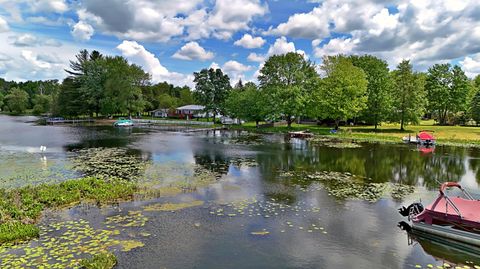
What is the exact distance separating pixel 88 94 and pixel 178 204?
9360 centimetres

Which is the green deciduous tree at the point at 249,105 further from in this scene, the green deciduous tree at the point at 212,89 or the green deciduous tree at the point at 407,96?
the green deciduous tree at the point at 407,96

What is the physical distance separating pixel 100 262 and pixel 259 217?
25.9ft

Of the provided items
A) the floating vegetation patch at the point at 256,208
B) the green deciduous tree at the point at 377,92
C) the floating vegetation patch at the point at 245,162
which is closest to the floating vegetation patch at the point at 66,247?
the floating vegetation patch at the point at 256,208

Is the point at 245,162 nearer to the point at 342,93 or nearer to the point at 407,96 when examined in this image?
the point at 342,93

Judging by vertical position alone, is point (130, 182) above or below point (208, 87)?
below

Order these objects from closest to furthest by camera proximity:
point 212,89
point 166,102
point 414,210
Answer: point 414,210 → point 212,89 → point 166,102

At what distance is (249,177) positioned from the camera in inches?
1022

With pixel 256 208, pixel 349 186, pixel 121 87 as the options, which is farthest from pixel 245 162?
pixel 121 87

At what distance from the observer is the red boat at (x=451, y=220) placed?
13.7 m

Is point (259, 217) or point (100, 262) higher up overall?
point (100, 262)

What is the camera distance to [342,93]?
60.9 metres

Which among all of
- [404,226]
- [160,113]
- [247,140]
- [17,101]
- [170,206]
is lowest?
[404,226]

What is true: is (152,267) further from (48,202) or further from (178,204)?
(48,202)

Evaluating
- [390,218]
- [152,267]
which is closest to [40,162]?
[152,267]
